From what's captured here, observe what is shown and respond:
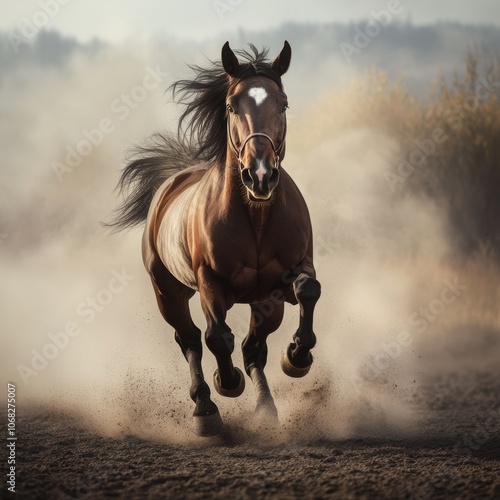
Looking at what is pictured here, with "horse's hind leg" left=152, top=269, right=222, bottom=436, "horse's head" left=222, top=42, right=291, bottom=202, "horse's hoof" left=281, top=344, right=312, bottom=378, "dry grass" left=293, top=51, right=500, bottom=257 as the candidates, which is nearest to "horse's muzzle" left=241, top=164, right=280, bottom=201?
"horse's head" left=222, top=42, right=291, bottom=202

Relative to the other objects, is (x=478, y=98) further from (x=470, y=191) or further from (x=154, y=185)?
(x=154, y=185)

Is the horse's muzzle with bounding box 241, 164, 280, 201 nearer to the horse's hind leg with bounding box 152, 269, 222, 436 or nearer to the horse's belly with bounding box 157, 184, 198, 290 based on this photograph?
the horse's belly with bounding box 157, 184, 198, 290

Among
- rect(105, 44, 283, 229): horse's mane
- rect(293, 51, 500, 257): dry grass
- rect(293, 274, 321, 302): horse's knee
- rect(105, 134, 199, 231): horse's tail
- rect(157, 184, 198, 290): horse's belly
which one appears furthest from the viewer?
rect(293, 51, 500, 257): dry grass

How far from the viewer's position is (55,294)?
11242 millimetres

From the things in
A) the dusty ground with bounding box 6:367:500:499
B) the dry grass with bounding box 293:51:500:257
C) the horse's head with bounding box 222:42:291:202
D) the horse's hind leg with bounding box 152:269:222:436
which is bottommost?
the dusty ground with bounding box 6:367:500:499

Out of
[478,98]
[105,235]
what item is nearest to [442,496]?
[105,235]

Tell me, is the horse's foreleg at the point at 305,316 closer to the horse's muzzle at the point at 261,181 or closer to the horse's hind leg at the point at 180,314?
the horse's muzzle at the point at 261,181

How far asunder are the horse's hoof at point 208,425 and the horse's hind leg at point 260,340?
1.36 ft

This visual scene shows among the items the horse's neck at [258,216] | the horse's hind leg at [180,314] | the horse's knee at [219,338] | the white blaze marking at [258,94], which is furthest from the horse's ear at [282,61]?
the horse's hind leg at [180,314]

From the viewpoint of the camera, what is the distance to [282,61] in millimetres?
5477

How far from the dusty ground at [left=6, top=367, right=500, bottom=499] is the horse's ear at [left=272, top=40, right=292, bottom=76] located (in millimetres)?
2341

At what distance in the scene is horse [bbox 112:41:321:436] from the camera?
16.5 ft

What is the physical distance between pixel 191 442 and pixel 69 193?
8021 mm

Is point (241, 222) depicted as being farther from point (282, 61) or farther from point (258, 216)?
point (282, 61)
